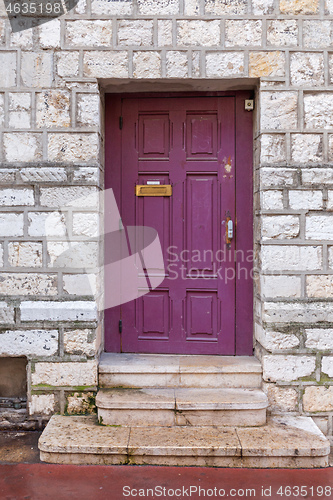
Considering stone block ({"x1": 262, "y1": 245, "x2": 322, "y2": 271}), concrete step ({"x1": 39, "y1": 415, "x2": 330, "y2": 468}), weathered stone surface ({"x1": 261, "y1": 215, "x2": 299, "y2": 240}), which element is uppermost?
weathered stone surface ({"x1": 261, "y1": 215, "x2": 299, "y2": 240})

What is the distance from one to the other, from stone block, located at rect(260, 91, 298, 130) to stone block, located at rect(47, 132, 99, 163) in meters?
1.36

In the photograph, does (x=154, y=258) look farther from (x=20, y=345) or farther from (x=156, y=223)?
(x=20, y=345)

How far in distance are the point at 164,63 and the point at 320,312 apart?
91.4 inches

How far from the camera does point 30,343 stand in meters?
3.25

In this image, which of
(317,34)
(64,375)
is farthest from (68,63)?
(64,375)

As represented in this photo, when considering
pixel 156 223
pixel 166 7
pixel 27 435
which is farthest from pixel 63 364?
pixel 166 7

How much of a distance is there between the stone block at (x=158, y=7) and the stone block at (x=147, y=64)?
1.03 ft

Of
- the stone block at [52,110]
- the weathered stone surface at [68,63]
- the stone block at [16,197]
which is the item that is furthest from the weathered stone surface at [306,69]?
the stone block at [16,197]

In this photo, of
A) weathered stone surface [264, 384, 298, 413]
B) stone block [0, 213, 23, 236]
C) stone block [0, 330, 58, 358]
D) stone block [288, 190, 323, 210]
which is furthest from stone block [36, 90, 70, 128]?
weathered stone surface [264, 384, 298, 413]

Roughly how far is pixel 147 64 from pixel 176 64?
9.0 inches

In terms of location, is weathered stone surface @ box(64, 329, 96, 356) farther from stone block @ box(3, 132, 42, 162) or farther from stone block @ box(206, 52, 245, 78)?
stone block @ box(206, 52, 245, 78)

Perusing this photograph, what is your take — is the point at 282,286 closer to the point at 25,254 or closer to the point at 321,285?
the point at 321,285

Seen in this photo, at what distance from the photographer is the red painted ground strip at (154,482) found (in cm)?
251

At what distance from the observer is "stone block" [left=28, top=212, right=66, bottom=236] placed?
3266 mm
